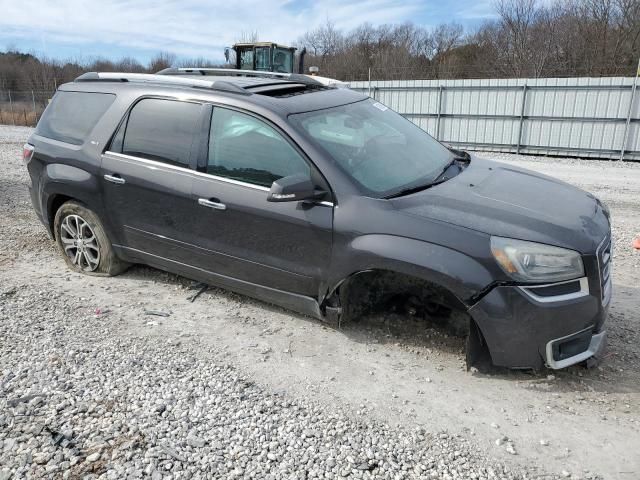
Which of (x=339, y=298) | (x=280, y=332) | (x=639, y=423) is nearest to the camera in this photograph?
(x=639, y=423)

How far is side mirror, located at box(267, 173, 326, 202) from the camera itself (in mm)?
3350

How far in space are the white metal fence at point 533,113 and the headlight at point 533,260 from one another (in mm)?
13736

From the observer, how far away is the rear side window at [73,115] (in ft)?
15.4

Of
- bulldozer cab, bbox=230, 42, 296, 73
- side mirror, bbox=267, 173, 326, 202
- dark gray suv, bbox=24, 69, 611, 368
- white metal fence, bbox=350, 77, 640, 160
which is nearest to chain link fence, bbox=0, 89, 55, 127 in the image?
bulldozer cab, bbox=230, 42, 296, 73

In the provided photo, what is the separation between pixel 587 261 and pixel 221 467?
2367mm

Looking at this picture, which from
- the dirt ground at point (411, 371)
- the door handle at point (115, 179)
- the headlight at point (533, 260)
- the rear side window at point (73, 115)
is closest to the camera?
the dirt ground at point (411, 371)

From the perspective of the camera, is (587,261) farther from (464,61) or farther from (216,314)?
(464,61)

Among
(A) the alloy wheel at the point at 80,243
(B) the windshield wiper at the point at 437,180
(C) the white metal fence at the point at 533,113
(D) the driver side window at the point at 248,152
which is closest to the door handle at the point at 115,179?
(A) the alloy wheel at the point at 80,243

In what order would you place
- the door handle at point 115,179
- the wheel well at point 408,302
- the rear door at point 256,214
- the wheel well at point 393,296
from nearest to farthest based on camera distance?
the wheel well at point 408,302
the wheel well at point 393,296
the rear door at point 256,214
the door handle at point 115,179

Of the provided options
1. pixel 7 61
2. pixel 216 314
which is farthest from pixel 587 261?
pixel 7 61

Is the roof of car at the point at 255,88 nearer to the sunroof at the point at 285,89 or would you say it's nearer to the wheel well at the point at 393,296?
the sunroof at the point at 285,89

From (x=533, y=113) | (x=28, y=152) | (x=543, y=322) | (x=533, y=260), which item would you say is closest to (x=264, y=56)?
(x=533, y=113)

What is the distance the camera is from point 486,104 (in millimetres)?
16469

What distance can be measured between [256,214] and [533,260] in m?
1.88
